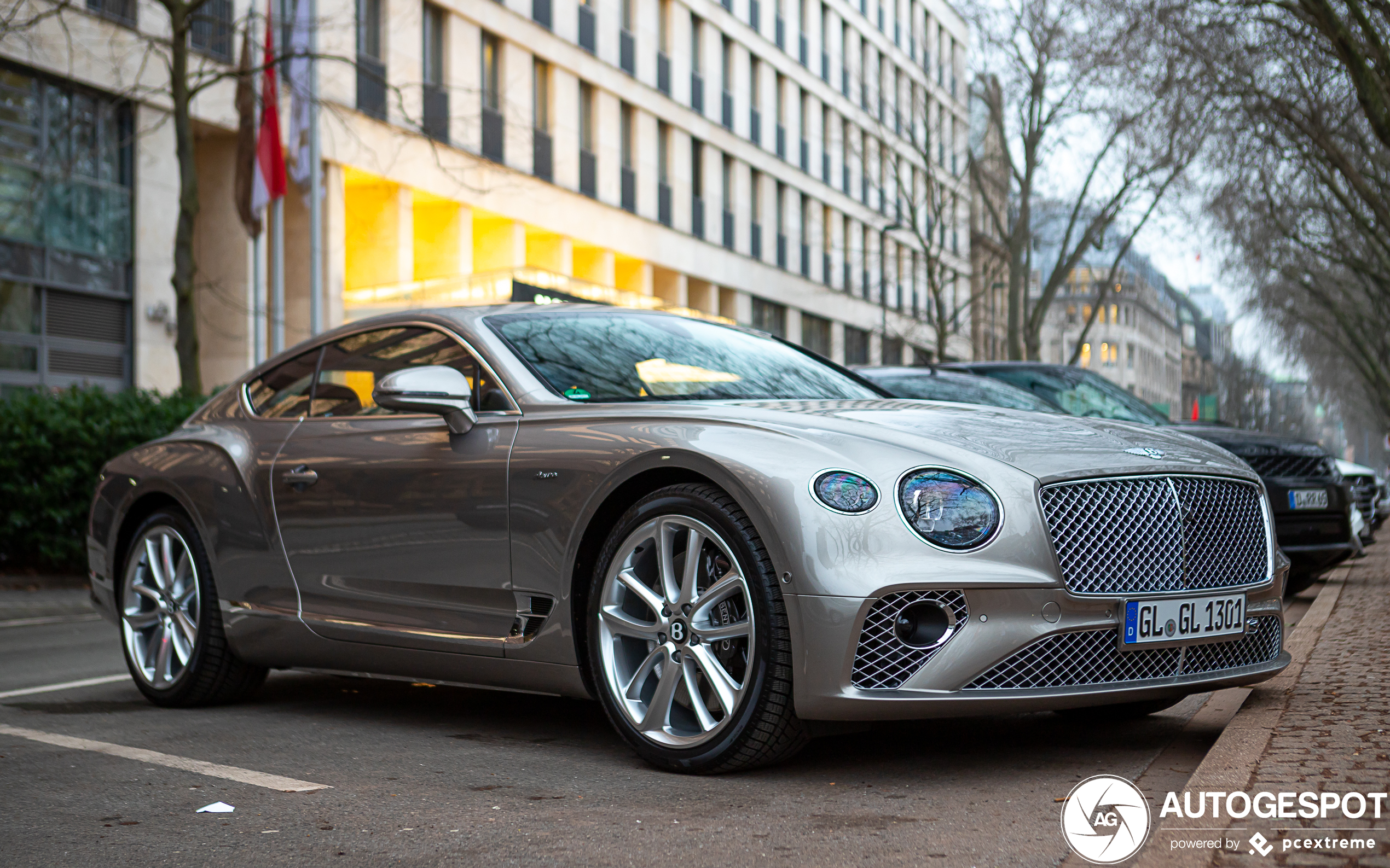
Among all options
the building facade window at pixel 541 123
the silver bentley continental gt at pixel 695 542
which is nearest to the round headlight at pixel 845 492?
the silver bentley continental gt at pixel 695 542

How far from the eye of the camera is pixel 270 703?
20.1 ft

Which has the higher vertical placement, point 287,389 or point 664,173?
point 664,173

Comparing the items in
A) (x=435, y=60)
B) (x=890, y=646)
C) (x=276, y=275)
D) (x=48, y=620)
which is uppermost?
(x=435, y=60)

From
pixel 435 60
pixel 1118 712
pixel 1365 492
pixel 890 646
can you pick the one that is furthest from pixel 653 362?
pixel 435 60

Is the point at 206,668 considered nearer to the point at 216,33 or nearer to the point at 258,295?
the point at 258,295

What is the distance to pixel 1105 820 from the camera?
3.51m

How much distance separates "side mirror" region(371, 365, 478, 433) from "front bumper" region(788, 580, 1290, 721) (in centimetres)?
153

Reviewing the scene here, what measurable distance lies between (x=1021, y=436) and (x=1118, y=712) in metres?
1.36

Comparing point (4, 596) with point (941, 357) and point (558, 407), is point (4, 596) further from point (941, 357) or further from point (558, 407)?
point (941, 357)

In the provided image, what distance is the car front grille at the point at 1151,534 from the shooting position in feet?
13.3

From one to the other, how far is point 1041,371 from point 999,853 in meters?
7.88

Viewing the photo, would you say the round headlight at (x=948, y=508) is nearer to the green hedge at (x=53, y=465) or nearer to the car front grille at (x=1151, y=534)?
the car front grille at (x=1151, y=534)

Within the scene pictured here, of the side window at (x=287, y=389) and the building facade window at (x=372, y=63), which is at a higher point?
the building facade window at (x=372, y=63)

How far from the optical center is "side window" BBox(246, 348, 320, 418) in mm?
5969
